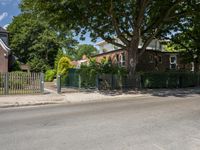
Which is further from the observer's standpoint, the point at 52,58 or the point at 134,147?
the point at 52,58

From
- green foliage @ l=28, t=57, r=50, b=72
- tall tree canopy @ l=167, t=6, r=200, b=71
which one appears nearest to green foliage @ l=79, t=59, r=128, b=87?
tall tree canopy @ l=167, t=6, r=200, b=71

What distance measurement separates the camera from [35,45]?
173 feet

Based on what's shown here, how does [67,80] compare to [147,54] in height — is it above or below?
below

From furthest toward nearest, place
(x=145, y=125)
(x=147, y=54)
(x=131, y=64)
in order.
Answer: (x=147, y=54), (x=131, y=64), (x=145, y=125)

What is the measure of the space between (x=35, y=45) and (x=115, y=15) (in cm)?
3219

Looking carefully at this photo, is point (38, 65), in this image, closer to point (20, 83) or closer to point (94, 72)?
point (94, 72)

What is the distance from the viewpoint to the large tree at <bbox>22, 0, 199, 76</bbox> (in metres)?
20.6

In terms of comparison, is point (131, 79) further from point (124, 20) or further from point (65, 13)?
point (65, 13)

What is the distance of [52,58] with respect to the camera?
54.7 meters

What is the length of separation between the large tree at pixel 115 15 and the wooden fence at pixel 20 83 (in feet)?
15.9

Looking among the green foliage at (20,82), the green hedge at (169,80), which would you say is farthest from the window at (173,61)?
the green foliage at (20,82)

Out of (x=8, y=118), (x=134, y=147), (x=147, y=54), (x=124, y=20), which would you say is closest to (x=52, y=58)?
(x=147, y=54)

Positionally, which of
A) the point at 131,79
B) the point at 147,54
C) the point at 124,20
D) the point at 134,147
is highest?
the point at 124,20

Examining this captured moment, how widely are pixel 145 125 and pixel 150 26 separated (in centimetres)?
1751
